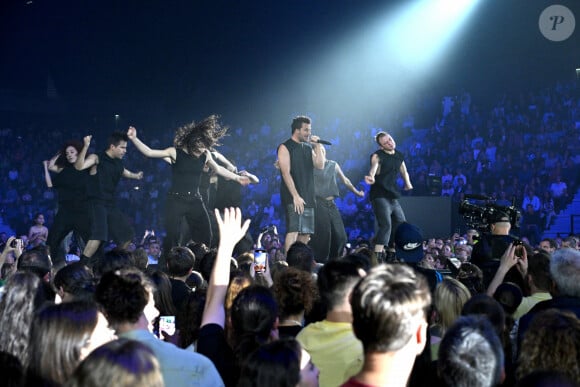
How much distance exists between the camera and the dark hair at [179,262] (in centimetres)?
487

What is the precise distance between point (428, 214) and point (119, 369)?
522 inches

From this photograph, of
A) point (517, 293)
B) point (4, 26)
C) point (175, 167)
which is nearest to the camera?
point (517, 293)

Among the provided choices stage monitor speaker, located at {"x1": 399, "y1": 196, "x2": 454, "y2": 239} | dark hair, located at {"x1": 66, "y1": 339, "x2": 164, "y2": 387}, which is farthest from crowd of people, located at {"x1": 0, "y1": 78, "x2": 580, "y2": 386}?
stage monitor speaker, located at {"x1": 399, "y1": 196, "x2": 454, "y2": 239}

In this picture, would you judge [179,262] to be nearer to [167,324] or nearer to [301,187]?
[167,324]

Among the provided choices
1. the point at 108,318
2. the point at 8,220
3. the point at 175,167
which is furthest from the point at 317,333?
the point at 8,220

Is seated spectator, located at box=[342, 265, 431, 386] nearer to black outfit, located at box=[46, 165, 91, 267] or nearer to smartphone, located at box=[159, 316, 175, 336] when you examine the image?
smartphone, located at box=[159, 316, 175, 336]

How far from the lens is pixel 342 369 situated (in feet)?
9.49

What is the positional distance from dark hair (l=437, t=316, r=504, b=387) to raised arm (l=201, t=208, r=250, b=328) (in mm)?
1063

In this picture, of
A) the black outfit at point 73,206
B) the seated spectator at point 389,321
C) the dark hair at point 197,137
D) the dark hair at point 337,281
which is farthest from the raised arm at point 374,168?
the seated spectator at point 389,321

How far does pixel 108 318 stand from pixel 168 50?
17745 millimetres

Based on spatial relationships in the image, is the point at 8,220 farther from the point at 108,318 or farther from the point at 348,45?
the point at 108,318

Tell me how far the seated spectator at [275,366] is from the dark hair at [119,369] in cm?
44

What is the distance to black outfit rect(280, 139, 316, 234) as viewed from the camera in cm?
775

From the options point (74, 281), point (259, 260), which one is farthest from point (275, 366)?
point (259, 260)
